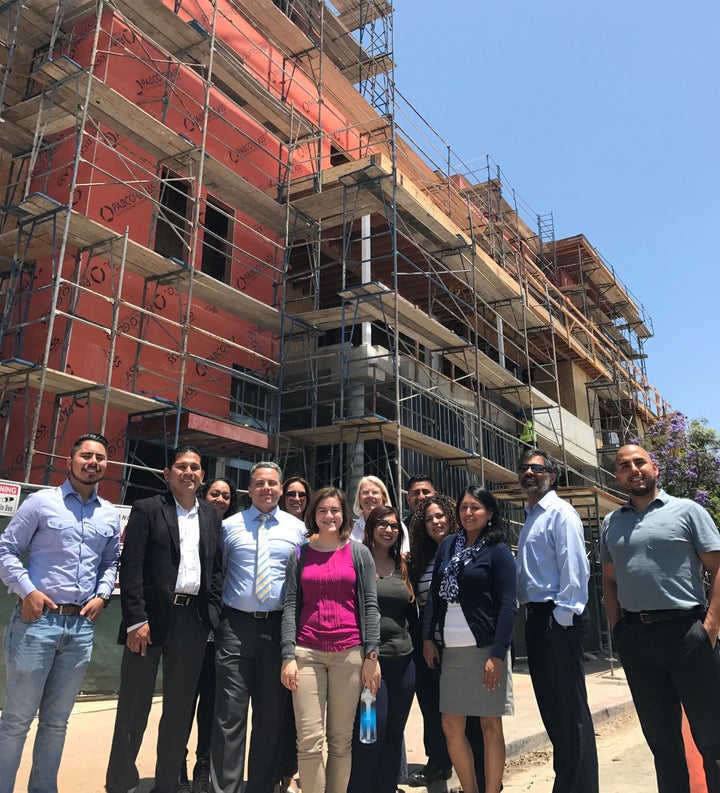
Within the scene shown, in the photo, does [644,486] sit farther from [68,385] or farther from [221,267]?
[221,267]

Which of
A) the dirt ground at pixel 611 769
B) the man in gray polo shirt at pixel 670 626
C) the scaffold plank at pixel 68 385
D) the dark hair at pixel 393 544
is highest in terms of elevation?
the scaffold plank at pixel 68 385

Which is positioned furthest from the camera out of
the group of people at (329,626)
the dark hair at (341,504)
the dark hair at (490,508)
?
the dark hair at (490,508)

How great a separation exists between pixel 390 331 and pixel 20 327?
21.2ft

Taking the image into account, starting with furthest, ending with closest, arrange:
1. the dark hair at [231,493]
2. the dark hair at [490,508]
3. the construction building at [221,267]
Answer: the construction building at [221,267]
the dark hair at [231,493]
the dark hair at [490,508]

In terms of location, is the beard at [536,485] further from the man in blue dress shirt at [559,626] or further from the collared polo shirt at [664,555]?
the collared polo shirt at [664,555]

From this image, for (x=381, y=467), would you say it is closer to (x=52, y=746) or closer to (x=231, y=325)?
(x=231, y=325)

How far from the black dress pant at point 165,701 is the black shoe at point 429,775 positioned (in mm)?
1606

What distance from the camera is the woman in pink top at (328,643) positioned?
3508mm

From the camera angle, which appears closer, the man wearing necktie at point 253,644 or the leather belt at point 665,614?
the leather belt at point 665,614

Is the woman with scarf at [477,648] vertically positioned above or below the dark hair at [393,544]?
below

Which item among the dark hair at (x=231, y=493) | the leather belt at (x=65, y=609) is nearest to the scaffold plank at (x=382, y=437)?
the dark hair at (x=231, y=493)

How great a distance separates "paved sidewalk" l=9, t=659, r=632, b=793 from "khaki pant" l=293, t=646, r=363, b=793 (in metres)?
1.06

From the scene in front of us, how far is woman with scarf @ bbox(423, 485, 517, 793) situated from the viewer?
3.75 m

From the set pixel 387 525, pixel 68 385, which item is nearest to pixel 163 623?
pixel 387 525
